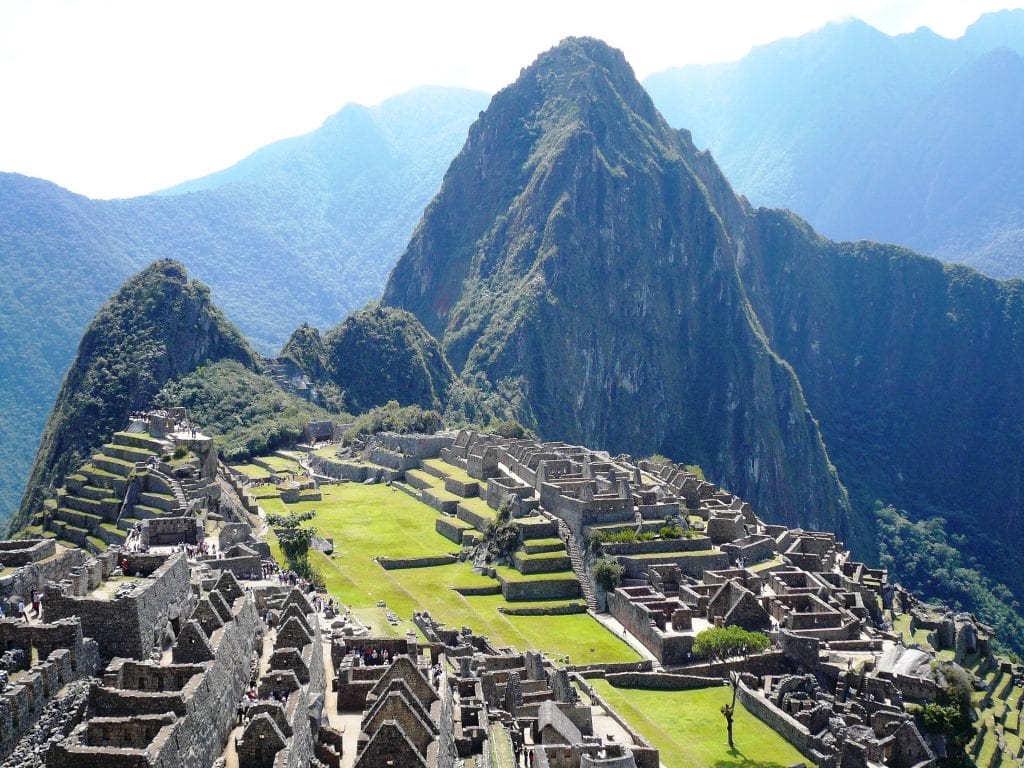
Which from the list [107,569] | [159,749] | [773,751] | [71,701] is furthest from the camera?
[773,751]

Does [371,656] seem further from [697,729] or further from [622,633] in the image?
[622,633]

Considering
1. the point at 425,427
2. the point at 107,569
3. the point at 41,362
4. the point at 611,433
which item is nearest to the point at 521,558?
the point at 107,569

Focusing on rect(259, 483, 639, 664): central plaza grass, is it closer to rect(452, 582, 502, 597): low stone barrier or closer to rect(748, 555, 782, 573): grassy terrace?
rect(452, 582, 502, 597): low stone barrier

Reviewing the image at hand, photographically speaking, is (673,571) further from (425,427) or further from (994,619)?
(994,619)

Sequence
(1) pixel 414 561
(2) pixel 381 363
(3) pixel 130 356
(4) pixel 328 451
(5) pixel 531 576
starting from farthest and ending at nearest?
1. (2) pixel 381 363
2. (3) pixel 130 356
3. (4) pixel 328 451
4. (1) pixel 414 561
5. (5) pixel 531 576

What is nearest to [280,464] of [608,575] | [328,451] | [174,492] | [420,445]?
[328,451]

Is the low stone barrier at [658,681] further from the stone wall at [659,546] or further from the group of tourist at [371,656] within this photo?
the group of tourist at [371,656]
